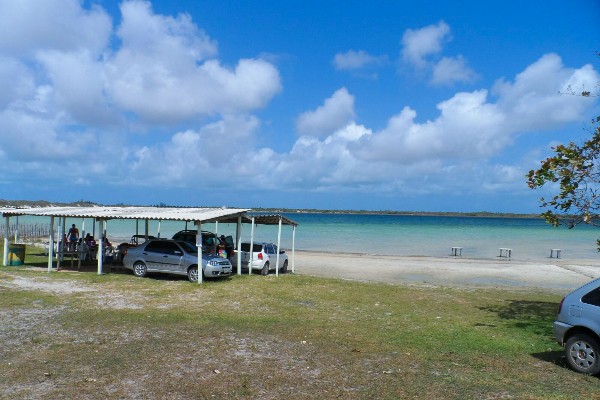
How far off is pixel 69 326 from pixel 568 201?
11.0 m

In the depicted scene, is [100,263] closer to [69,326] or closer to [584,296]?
[69,326]

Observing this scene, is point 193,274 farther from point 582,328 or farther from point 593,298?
point 593,298

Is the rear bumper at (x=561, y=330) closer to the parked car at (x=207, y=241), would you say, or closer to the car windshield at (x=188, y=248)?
the car windshield at (x=188, y=248)

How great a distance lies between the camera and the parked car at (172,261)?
757 inches

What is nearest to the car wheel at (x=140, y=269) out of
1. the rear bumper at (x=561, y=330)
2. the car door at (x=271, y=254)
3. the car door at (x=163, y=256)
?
the car door at (x=163, y=256)

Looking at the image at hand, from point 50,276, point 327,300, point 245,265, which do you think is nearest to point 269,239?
point 245,265

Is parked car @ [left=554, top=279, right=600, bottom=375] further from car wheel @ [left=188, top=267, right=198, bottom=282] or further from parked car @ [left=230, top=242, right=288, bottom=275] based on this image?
parked car @ [left=230, top=242, right=288, bottom=275]

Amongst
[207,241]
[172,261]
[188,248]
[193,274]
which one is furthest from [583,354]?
[207,241]

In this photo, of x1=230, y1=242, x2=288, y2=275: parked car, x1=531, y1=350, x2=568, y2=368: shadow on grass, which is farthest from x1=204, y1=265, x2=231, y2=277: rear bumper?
x1=531, y1=350, x2=568, y2=368: shadow on grass

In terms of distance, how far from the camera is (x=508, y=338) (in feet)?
35.5

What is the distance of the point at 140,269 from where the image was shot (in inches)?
790

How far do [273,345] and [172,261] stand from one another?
10.7 m

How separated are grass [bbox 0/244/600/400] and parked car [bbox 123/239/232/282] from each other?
2.30m

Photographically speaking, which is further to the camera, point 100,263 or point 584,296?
point 100,263
